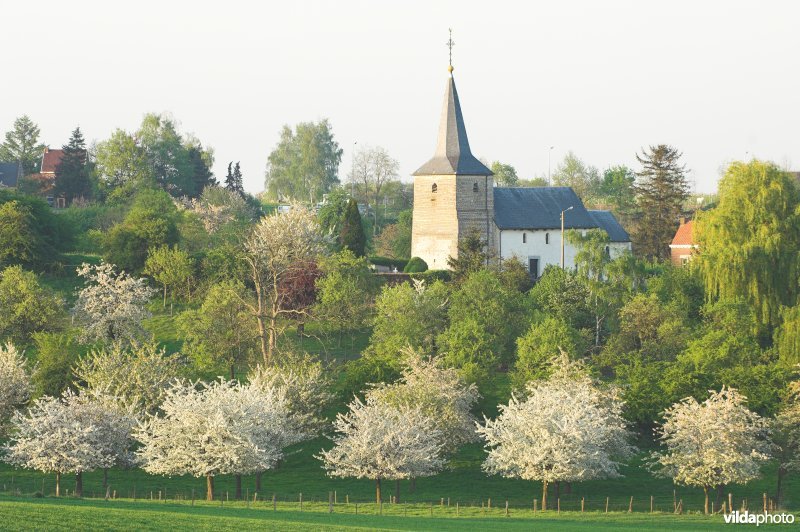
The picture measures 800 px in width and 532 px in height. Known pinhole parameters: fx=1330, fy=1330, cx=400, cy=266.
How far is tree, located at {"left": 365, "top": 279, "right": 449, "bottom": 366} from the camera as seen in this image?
63966mm

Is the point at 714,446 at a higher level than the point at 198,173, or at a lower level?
lower

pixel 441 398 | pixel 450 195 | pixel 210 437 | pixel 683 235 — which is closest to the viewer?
pixel 210 437

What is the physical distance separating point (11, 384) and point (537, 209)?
46.1m

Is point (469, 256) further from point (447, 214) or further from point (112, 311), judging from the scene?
point (112, 311)

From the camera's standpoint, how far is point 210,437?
4762cm

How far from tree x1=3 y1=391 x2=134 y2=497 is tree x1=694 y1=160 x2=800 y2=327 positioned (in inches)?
1227

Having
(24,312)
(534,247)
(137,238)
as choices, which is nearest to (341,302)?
(24,312)

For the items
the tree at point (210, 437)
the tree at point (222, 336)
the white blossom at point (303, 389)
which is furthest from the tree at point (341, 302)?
the tree at point (210, 437)

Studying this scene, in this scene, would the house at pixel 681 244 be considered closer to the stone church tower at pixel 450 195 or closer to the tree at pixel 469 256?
the stone church tower at pixel 450 195

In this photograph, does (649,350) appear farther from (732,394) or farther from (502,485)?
(502,485)

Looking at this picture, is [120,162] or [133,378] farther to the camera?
[120,162]

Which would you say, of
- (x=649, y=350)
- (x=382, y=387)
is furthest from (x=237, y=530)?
(x=649, y=350)

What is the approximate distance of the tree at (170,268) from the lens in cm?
7844

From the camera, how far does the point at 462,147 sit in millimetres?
88875
